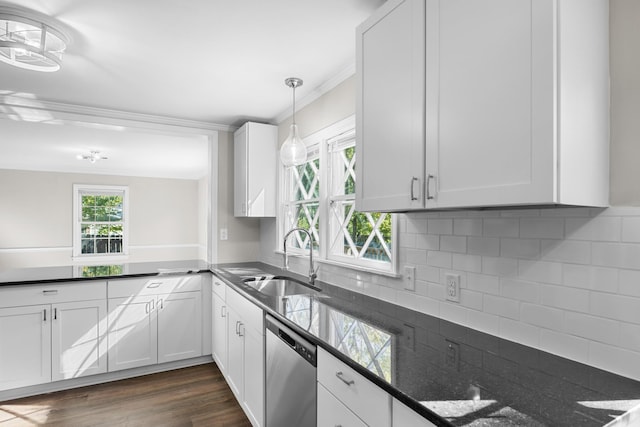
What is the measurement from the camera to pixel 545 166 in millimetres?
954

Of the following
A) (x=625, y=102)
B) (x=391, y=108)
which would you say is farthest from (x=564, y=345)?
(x=391, y=108)

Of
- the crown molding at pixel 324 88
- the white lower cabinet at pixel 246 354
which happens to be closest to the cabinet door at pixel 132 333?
the white lower cabinet at pixel 246 354

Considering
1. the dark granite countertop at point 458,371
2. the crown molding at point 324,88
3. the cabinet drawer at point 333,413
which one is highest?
the crown molding at point 324,88

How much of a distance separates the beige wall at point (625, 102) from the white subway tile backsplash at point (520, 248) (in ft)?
0.91

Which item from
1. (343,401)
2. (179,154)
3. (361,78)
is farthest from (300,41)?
(179,154)

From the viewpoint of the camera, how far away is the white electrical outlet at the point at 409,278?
1.83 m

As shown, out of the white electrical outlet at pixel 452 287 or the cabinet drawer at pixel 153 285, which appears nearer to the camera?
the white electrical outlet at pixel 452 287

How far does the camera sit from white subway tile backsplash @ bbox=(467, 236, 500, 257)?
1421 mm

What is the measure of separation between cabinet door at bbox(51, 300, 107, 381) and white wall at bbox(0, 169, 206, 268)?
4565mm

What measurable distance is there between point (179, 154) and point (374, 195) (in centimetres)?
463

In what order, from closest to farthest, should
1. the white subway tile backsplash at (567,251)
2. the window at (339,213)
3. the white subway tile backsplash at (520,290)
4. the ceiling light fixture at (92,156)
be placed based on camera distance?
1. the white subway tile backsplash at (567,251)
2. the white subway tile backsplash at (520,290)
3. the window at (339,213)
4. the ceiling light fixture at (92,156)

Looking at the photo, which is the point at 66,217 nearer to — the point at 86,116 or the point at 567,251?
the point at 86,116

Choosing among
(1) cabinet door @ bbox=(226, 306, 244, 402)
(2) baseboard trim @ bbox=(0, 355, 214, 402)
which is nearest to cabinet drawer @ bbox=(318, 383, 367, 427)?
(1) cabinet door @ bbox=(226, 306, 244, 402)

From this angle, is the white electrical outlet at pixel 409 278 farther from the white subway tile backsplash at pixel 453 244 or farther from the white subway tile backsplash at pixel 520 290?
the white subway tile backsplash at pixel 520 290
